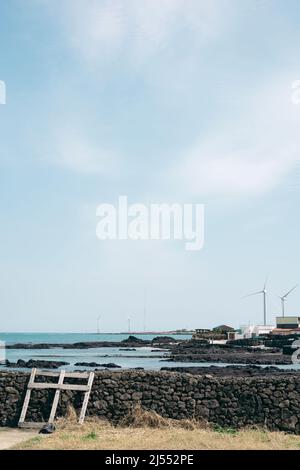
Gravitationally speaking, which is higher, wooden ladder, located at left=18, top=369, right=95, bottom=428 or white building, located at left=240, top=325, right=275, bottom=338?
wooden ladder, located at left=18, top=369, right=95, bottom=428

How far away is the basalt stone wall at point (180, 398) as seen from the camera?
1695cm

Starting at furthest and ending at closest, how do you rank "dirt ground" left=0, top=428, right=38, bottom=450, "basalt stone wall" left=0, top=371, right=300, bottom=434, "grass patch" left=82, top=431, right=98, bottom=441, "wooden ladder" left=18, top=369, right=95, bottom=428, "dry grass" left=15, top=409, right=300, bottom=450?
"wooden ladder" left=18, top=369, right=95, bottom=428, "basalt stone wall" left=0, top=371, right=300, bottom=434, "grass patch" left=82, top=431, right=98, bottom=441, "dirt ground" left=0, top=428, right=38, bottom=450, "dry grass" left=15, top=409, right=300, bottom=450

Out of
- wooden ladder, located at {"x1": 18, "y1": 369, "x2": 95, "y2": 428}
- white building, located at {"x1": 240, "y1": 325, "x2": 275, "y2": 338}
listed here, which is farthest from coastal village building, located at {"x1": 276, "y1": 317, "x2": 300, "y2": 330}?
wooden ladder, located at {"x1": 18, "y1": 369, "x2": 95, "y2": 428}

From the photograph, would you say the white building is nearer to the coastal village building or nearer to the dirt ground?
the coastal village building

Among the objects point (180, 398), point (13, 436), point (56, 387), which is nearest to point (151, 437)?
point (180, 398)

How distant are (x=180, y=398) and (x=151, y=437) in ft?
7.79

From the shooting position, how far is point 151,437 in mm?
15344

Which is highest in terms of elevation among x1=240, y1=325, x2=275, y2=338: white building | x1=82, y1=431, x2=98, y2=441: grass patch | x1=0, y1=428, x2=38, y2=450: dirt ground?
x1=82, y1=431, x2=98, y2=441: grass patch

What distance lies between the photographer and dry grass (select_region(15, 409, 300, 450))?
14.3 meters

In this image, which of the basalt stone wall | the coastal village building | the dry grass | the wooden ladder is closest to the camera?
the dry grass

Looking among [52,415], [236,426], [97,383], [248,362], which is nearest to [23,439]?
[52,415]

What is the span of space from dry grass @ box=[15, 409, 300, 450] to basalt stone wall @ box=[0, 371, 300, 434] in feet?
1.32

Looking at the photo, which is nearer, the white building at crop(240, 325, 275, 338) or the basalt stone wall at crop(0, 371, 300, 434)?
the basalt stone wall at crop(0, 371, 300, 434)
